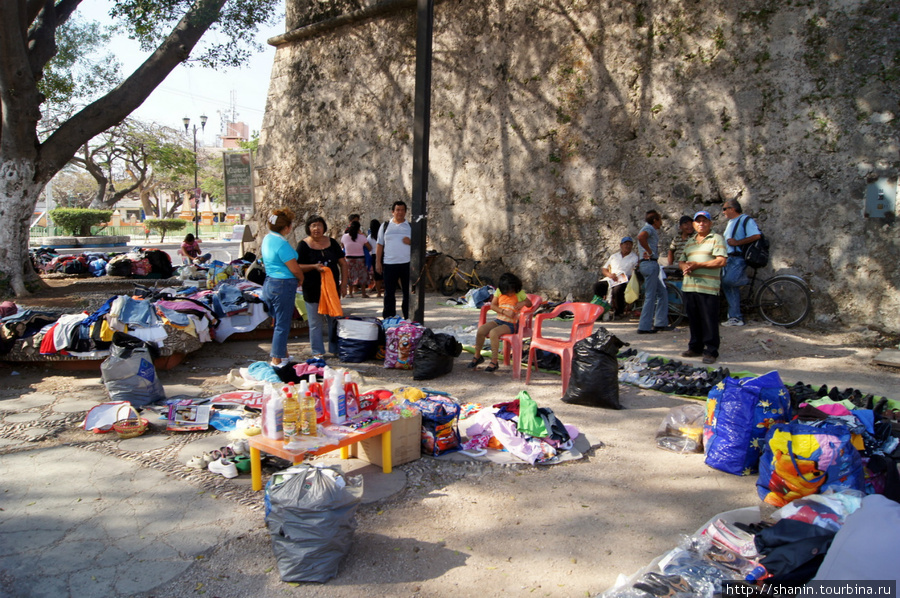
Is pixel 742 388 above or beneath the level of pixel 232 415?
above

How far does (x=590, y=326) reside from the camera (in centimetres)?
644

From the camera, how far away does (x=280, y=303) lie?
670 centimetres

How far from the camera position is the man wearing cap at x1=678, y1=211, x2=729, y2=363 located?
22.8ft

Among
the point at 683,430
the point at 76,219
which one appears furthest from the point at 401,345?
the point at 76,219

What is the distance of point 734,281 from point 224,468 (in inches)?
281

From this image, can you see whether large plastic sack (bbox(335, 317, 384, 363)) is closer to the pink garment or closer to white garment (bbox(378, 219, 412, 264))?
white garment (bbox(378, 219, 412, 264))

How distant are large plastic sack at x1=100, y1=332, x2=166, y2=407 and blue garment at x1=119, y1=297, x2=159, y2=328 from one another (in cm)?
92

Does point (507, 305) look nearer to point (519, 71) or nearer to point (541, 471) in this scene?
point (541, 471)

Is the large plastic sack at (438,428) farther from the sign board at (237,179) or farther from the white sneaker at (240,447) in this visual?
the sign board at (237,179)

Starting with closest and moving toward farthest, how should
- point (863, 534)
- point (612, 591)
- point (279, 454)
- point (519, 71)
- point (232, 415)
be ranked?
point (863, 534)
point (612, 591)
point (279, 454)
point (232, 415)
point (519, 71)

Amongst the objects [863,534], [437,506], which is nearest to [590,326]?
[437,506]

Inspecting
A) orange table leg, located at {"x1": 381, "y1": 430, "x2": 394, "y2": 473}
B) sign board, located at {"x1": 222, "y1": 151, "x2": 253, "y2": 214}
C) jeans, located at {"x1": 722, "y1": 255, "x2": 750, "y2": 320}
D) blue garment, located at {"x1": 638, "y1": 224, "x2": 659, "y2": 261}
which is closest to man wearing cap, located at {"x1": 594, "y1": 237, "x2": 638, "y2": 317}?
blue garment, located at {"x1": 638, "y1": 224, "x2": 659, "y2": 261}

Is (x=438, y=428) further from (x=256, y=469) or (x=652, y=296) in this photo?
(x=652, y=296)

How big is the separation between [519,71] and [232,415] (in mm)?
8705
